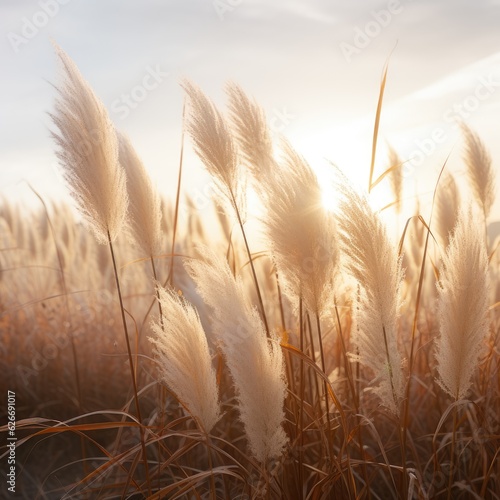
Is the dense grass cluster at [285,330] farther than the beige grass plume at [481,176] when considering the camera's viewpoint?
No

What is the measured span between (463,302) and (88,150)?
1216 millimetres

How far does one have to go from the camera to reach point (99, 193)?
210 cm

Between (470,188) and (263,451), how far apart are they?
7.22ft

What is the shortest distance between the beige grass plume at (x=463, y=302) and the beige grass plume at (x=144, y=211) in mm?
1068

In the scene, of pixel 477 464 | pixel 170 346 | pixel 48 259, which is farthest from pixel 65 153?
pixel 48 259

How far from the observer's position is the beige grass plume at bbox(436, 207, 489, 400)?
188 centimetres

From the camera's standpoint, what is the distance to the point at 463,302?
74.5 inches

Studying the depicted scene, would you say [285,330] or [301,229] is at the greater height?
[301,229]

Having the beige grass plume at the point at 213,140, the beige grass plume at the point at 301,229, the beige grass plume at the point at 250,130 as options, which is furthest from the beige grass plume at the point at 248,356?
the beige grass plume at the point at 250,130

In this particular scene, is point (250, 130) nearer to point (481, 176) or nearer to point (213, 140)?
point (213, 140)

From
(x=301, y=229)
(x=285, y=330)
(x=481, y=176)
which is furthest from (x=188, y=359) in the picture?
(x=481, y=176)

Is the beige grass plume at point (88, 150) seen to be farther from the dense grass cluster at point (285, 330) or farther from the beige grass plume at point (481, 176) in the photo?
the beige grass plume at point (481, 176)

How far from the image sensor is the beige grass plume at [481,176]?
3441mm

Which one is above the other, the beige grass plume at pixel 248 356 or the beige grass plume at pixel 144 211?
the beige grass plume at pixel 144 211
